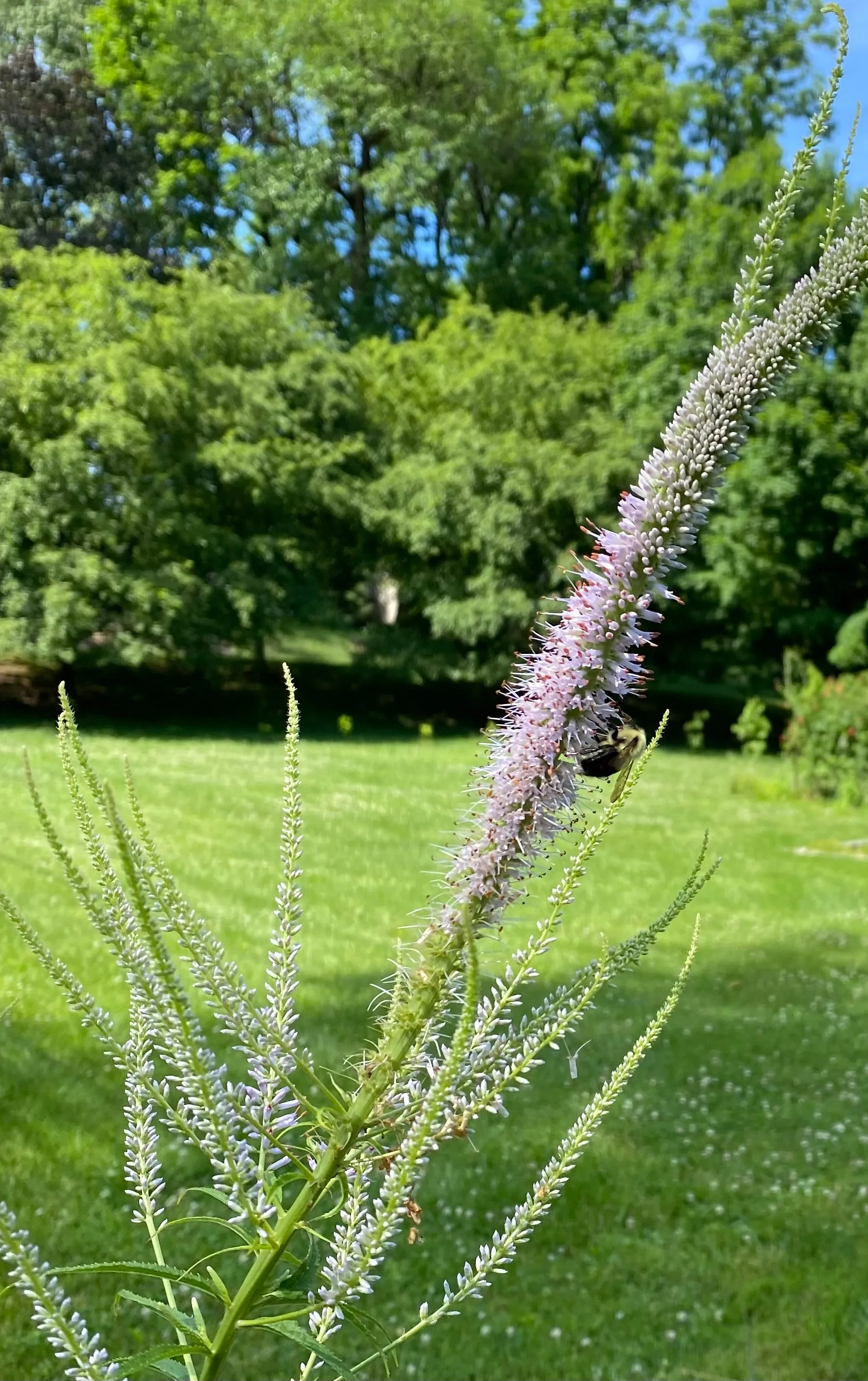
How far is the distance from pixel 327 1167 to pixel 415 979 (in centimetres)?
20

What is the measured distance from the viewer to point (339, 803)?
14.7 meters

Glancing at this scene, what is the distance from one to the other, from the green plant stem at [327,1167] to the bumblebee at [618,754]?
0.32 metres

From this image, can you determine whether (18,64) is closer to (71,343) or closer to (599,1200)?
(71,343)

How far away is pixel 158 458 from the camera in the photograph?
68.2 feet

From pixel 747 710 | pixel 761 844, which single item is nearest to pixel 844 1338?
pixel 761 844

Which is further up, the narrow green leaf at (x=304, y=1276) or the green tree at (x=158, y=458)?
the green tree at (x=158, y=458)

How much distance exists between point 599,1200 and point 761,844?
8.82 meters

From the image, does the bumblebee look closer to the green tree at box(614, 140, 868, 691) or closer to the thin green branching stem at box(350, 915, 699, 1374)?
the thin green branching stem at box(350, 915, 699, 1374)

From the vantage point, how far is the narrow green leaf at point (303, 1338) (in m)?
1.01

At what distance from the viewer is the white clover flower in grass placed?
1066 millimetres

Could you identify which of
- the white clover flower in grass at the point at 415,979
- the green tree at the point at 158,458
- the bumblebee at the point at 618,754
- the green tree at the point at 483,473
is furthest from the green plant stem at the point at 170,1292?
the green tree at the point at 483,473

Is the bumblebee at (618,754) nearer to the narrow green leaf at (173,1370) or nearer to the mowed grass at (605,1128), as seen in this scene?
the mowed grass at (605,1128)

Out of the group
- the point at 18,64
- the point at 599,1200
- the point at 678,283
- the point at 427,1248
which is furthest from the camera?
the point at 18,64

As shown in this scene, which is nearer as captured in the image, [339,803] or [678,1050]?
[678,1050]
